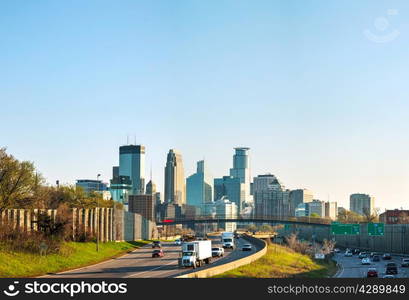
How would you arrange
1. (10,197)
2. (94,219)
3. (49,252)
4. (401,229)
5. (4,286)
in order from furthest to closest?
1. (401,229)
2. (94,219)
3. (10,197)
4. (49,252)
5. (4,286)

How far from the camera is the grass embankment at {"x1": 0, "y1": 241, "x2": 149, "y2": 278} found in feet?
236

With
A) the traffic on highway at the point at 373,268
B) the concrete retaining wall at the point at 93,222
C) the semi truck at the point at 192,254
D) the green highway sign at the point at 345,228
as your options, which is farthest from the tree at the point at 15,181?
the green highway sign at the point at 345,228

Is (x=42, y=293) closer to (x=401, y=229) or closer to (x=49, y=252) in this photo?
(x=49, y=252)

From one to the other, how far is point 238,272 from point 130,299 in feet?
141

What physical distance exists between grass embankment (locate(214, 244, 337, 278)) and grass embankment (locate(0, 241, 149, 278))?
19367 millimetres

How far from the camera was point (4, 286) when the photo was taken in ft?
141

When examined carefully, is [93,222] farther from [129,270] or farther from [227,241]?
[227,241]

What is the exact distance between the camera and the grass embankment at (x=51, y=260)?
72.1m

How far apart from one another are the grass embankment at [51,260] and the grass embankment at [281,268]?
19.4 m

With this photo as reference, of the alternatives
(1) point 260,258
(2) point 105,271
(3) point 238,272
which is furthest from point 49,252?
(1) point 260,258

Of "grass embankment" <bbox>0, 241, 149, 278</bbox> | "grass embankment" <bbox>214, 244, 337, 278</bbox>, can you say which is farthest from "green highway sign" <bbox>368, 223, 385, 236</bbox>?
"grass embankment" <bbox>0, 241, 149, 278</bbox>

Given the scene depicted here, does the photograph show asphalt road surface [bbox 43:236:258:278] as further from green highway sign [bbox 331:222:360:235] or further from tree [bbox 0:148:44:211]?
green highway sign [bbox 331:222:360:235]

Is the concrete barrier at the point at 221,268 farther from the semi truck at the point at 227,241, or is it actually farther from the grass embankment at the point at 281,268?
the semi truck at the point at 227,241

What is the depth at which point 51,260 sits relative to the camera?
81875mm
